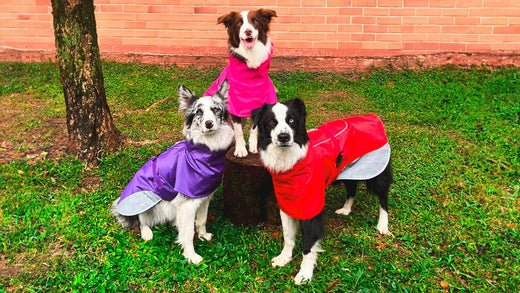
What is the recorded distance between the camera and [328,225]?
461 centimetres

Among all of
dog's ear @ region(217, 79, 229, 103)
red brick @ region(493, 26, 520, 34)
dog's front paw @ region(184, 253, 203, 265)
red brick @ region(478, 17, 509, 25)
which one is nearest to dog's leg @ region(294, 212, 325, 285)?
dog's front paw @ region(184, 253, 203, 265)

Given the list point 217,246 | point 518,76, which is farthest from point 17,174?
point 518,76

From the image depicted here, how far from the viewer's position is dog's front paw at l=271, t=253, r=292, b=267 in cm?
402

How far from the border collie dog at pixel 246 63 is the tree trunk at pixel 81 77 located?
1.93 m

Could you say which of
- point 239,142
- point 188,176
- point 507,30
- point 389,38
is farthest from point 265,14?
point 507,30

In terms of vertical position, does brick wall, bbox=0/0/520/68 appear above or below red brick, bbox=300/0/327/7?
below

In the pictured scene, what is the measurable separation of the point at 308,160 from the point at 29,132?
471cm

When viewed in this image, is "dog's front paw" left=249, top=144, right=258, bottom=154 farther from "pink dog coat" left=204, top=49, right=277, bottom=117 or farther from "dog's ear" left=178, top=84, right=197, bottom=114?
"dog's ear" left=178, top=84, right=197, bottom=114

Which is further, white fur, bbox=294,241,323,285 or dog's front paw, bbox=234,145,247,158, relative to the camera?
dog's front paw, bbox=234,145,247,158

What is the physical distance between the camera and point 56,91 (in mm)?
8523

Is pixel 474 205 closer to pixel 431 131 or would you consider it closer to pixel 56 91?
pixel 431 131

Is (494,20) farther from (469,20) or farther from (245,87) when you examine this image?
(245,87)

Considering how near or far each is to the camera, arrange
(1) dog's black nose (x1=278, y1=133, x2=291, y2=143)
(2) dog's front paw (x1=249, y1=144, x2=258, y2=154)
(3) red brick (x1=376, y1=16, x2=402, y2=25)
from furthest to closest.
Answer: (3) red brick (x1=376, y1=16, x2=402, y2=25), (2) dog's front paw (x1=249, y1=144, x2=258, y2=154), (1) dog's black nose (x1=278, y1=133, x2=291, y2=143)

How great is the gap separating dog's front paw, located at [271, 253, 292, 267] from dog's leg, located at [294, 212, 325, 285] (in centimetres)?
23
